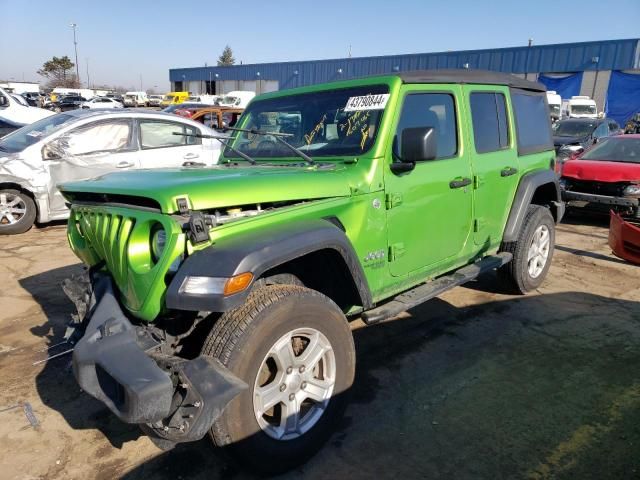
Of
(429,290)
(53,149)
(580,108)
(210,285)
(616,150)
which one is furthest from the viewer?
(580,108)

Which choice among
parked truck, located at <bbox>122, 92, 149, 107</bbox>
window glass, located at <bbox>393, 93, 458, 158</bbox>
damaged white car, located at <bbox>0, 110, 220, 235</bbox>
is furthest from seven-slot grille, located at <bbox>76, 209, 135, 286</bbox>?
parked truck, located at <bbox>122, 92, 149, 107</bbox>

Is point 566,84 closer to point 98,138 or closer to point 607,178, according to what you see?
point 607,178

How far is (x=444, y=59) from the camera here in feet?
112

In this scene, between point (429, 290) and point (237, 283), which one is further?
point (429, 290)

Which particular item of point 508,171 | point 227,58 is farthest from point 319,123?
point 227,58

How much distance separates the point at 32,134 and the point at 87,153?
1.02 meters

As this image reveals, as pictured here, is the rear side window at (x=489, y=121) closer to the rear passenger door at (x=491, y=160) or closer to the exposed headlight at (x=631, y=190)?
the rear passenger door at (x=491, y=160)

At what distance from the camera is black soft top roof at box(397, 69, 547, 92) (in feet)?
11.5

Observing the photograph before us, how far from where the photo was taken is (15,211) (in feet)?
23.7

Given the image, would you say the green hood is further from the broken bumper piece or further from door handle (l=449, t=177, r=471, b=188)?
the broken bumper piece

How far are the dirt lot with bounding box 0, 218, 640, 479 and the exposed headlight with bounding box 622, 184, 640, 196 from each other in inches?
128

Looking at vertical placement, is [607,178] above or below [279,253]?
below

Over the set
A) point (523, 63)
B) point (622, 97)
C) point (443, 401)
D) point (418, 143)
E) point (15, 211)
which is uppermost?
point (523, 63)

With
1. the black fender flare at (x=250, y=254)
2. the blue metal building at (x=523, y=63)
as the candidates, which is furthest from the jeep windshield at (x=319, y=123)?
the blue metal building at (x=523, y=63)
